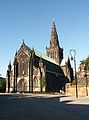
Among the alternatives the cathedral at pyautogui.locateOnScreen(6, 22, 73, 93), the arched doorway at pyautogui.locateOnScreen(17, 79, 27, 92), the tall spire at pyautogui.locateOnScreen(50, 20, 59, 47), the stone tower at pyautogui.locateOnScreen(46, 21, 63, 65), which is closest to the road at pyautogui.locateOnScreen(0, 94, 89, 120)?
the cathedral at pyautogui.locateOnScreen(6, 22, 73, 93)

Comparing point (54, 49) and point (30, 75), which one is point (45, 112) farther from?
point (54, 49)

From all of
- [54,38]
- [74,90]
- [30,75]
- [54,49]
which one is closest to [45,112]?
[74,90]

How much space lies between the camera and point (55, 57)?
123 metres

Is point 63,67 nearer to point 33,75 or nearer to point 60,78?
point 60,78

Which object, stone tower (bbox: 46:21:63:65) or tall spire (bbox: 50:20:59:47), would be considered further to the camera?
tall spire (bbox: 50:20:59:47)

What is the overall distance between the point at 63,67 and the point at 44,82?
1393 inches

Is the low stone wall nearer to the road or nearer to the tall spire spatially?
Answer: the road

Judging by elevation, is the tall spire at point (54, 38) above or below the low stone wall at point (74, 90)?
above

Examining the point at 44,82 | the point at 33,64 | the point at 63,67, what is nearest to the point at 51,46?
the point at 63,67

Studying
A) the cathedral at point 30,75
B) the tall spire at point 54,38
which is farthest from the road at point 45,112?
the tall spire at point 54,38

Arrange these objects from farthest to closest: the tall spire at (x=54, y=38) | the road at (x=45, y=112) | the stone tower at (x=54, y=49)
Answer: the tall spire at (x=54, y=38)
the stone tower at (x=54, y=49)
the road at (x=45, y=112)

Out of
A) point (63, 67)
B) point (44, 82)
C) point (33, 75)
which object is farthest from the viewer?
point (63, 67)

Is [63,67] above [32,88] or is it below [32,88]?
above

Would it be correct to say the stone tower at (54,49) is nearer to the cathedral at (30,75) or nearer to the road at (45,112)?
the cathedral at (30,75)
